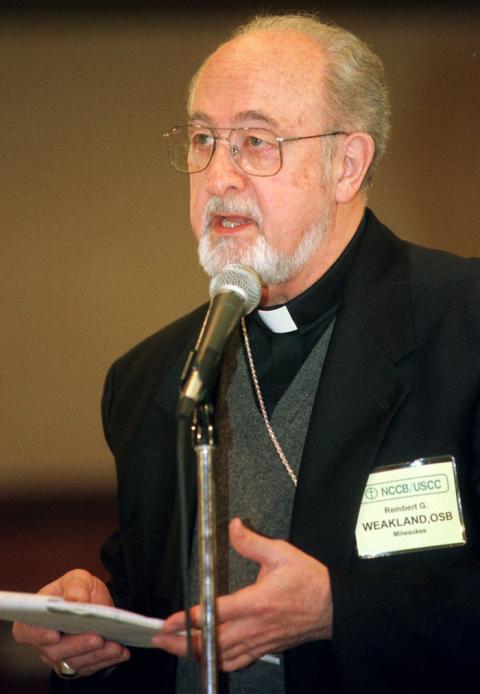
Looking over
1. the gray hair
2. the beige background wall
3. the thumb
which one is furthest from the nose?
the beige background wall

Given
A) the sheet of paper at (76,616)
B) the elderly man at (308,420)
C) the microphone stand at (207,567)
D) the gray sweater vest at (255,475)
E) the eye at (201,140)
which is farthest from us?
the eye at (201,140)

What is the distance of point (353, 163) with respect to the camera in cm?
229

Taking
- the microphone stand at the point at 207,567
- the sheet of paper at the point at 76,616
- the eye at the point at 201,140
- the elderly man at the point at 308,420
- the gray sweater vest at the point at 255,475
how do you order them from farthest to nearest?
the eye at the point at 201,140 → the gray sweater vest at the point at 255,475 → the elderly man at the point at 308,420 → the sheet of paper at the point at 76,616 → the microphone stand at the point at 207,567

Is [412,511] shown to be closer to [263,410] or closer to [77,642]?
[263,410]

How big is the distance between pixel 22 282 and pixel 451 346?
116 inches

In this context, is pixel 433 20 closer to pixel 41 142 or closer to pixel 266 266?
pixel 41 142

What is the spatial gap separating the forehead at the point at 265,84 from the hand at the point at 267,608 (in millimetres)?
903

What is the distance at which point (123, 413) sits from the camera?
239 cm

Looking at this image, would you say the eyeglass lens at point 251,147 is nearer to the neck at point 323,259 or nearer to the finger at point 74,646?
the neck at point 323,259

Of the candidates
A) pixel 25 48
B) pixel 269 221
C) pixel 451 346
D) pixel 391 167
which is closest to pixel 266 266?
pixel 269 221

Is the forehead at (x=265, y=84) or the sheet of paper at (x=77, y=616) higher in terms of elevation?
the forehead at (x=265, y=84)

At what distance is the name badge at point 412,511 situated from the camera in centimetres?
184

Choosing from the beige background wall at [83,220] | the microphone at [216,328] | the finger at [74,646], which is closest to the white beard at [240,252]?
the microphone at [216,328]

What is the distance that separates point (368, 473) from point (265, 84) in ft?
2.73
